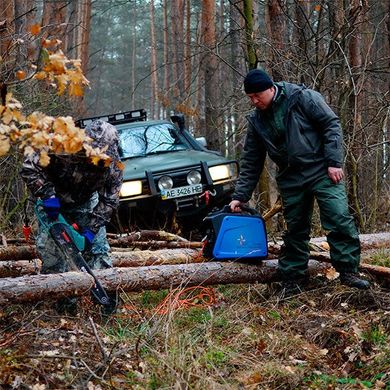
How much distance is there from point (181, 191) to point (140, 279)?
347 centimetres

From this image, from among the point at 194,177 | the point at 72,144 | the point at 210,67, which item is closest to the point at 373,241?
the point at 194,177

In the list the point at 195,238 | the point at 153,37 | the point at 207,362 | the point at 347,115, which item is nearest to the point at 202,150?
the point at 195,238

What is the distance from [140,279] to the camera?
18.4 ft

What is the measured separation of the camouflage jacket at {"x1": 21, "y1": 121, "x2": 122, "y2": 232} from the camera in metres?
5.60

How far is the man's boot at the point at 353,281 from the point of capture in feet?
18.0

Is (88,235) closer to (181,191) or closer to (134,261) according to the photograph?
(134,261)

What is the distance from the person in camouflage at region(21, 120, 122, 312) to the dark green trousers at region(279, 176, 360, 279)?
5.22 feet

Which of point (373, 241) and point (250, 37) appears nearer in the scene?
point (373, 241)

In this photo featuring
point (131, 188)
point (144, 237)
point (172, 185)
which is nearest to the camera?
point (144, 237)

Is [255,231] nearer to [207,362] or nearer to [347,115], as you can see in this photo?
[207,362]

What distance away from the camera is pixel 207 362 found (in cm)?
416

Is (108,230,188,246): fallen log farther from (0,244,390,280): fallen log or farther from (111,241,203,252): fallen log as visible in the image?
(0,244,390,280): fallen log

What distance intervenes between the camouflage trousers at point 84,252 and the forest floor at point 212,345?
0.34m

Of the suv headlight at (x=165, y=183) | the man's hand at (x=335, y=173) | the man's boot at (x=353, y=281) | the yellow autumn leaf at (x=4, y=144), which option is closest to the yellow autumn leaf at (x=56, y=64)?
the yellow autumn leaf at (x=4, y=144)
